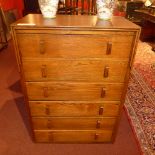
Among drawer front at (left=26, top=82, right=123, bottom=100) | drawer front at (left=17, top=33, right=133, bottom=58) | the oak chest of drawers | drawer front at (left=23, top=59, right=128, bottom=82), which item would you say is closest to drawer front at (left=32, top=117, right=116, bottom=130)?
the oak chest of drawers

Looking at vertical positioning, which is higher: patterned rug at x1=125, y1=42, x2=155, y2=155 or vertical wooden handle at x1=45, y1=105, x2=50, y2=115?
vertical wooden handle at x1=45, y1=105, x2=50, y2=115

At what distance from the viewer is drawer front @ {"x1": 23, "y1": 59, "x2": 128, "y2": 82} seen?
115 centimetres

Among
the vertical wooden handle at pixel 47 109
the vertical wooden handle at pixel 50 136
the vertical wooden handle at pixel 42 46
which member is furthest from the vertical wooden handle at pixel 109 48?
the vertical wooden handle at pixel 50 136

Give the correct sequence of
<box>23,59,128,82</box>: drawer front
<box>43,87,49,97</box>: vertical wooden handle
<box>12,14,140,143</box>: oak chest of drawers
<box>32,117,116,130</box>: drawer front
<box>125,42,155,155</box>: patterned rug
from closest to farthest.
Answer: <box>12,14,140,143</box>: oak chest of drawers, <box>23,59,128,82</box>: drawer front, <box>43,87,49,97</box>: vertical wooden handle, <box>32,117,116,130</box>: drawer front, <box>125,42,155,155</box>: patterned rug

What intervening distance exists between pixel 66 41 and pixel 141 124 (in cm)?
133

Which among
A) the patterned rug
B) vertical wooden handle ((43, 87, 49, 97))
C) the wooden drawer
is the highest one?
vertical wooden handle ((43, 87, 49, 97))

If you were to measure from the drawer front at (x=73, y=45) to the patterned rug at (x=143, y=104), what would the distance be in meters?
0.99

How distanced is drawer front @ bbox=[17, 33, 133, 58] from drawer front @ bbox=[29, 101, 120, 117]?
409 mm

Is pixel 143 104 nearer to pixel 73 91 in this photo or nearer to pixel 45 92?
pixel 73 91

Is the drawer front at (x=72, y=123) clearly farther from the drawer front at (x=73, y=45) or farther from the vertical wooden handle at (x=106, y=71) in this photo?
the drawer front at (x=73, y=45)

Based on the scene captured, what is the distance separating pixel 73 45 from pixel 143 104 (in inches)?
59.3

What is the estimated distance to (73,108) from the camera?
1366 mm

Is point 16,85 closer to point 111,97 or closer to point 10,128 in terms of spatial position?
point 10,128

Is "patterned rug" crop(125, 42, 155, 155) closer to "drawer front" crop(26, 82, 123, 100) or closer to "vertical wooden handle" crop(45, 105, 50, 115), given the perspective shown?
"drawer front" crop(26, 82, 123, 100)
